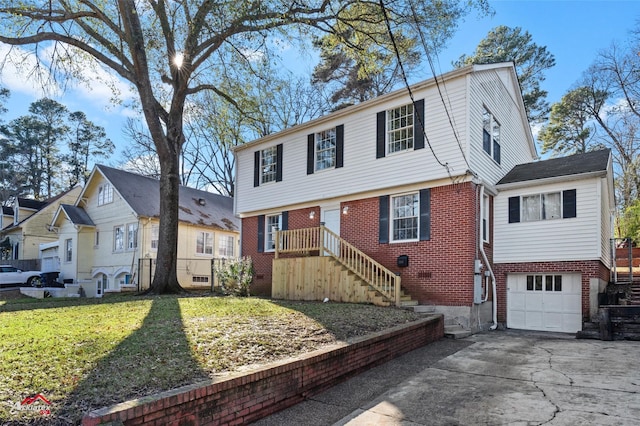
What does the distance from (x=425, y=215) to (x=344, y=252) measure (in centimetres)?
268

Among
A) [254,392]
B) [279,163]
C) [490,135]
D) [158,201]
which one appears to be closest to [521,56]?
[490,135]

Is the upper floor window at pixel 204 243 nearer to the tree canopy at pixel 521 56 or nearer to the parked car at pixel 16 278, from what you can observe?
the parked car at pixel 16 278

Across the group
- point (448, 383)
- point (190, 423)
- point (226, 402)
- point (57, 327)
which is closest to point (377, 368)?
point (448, 383)

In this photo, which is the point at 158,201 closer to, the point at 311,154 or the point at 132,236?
the point at 132,236

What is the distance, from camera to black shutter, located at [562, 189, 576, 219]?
34.5 ft

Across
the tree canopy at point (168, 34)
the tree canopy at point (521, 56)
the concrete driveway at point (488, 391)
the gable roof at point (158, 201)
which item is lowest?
the concrete driveway at point (488, 391)

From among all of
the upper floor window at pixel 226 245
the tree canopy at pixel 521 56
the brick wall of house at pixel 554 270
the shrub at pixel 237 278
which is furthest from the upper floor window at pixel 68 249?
the tree canopy at pixel 521 56

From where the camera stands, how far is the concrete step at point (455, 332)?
9367 mm

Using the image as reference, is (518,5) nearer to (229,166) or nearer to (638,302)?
(638,302)

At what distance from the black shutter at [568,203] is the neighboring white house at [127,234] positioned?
16175 mm

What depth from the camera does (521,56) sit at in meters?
23.6

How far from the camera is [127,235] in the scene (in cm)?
2022

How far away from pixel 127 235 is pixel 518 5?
1905cm

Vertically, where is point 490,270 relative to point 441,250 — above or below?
below
